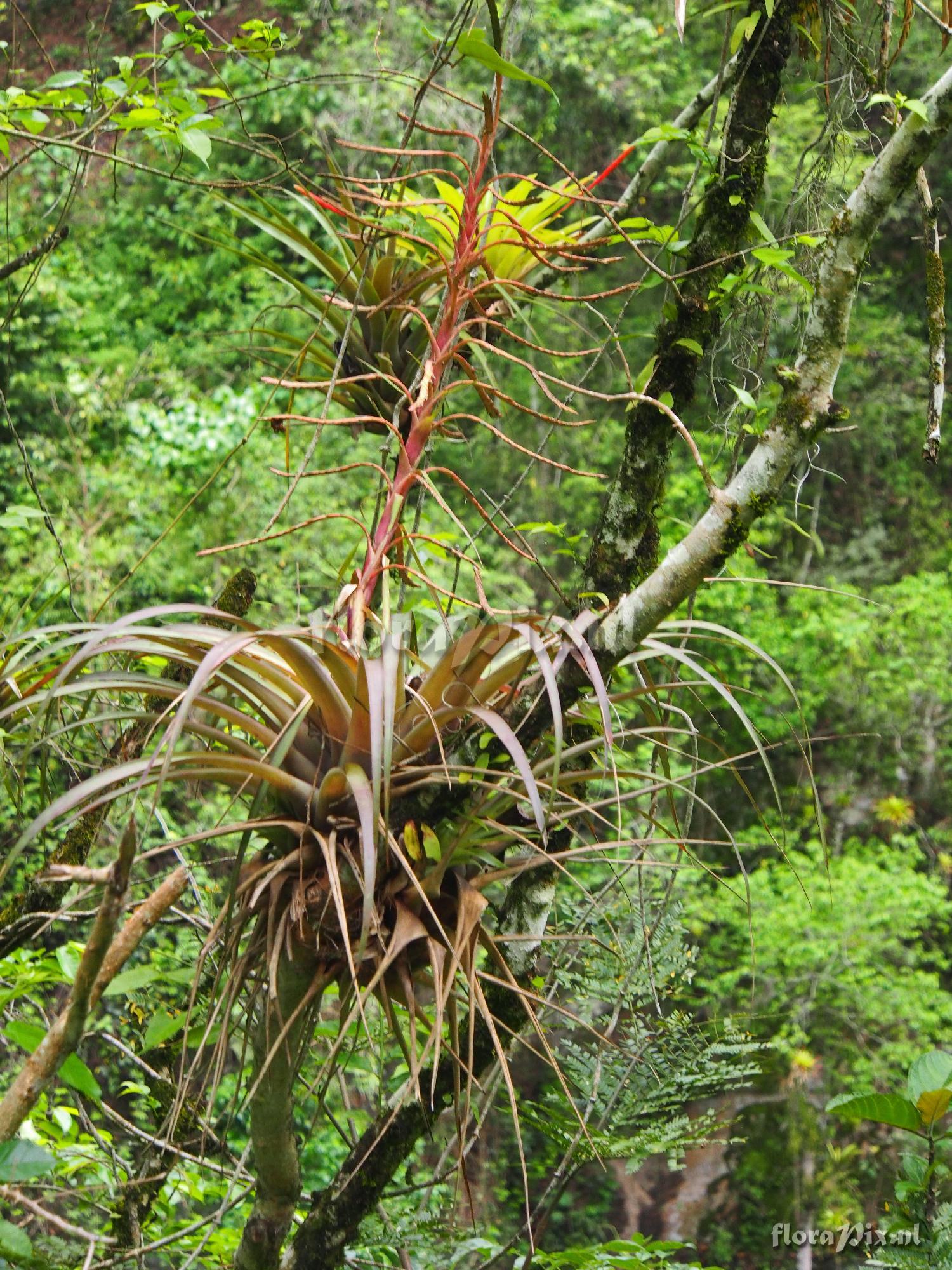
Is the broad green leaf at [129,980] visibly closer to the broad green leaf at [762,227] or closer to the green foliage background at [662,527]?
the broad green leaf at [762,227]

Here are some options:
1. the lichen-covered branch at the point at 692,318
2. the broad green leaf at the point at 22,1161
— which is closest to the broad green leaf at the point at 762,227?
the lichen-covered branch at the point at 692,318

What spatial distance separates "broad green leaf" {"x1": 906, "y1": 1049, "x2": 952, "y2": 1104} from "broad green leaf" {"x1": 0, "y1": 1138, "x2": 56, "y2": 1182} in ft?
2.53

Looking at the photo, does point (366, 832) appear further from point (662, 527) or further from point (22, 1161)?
point (662, 527)

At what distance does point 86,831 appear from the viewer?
1.58m

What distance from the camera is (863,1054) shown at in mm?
5719

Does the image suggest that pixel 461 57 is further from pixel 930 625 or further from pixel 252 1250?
pixel 930 625

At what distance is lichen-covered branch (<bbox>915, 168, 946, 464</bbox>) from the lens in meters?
1.09

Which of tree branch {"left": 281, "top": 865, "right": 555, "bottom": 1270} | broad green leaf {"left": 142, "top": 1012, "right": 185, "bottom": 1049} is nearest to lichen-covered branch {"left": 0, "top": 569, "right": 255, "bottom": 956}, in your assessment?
broad green leaf {"left": 142, "top": 1012, "right": 185, "bottom": 1049}

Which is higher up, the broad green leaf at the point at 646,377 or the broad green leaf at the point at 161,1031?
the broad green leaf at the point at 646,377

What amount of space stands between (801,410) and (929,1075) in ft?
2.12

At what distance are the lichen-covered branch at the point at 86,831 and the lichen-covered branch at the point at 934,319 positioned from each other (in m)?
0.87

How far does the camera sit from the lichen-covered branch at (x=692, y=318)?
1.25 m

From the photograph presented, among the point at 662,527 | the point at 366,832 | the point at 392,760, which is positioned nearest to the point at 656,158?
the point at 392,760

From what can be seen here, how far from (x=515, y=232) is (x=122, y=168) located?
6.75 meters
